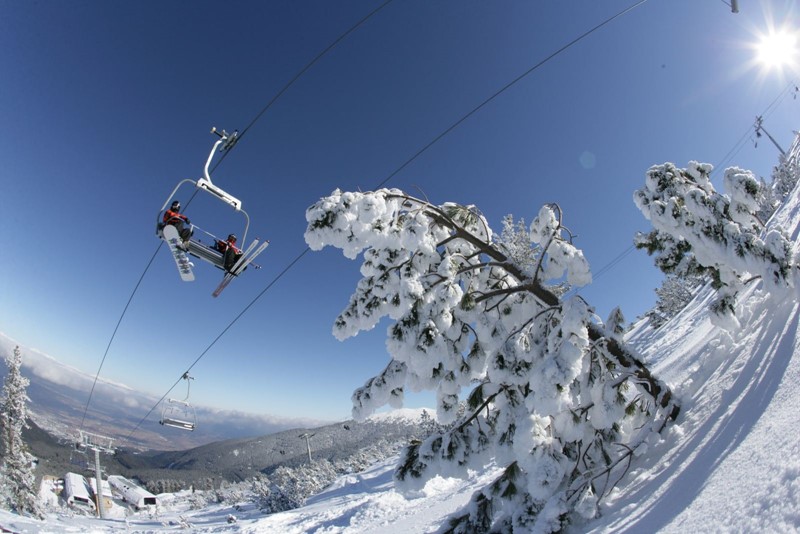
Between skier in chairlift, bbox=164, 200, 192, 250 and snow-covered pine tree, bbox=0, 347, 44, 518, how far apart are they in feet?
131

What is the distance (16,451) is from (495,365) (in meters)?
51.5

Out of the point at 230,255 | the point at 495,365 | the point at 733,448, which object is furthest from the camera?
the point at 230,255

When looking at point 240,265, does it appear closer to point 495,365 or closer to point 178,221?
point 178,221

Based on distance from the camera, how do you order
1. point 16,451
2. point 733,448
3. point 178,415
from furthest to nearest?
point 16,451 < point 178,415 < point 733,448

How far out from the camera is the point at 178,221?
32.8 ft

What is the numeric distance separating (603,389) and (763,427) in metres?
1.66

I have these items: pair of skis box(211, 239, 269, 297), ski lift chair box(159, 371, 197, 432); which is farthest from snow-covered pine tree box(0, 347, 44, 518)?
pair of skis box(211, 239, 269, 297)

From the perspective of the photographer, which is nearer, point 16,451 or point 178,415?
point 178,415

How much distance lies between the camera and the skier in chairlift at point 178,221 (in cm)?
986

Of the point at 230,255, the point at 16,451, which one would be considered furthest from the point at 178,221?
the point at 16,451

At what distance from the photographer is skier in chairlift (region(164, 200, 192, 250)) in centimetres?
986

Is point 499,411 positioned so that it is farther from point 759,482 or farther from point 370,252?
point 370,252

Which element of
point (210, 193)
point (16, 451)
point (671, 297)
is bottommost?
point (671, 297)

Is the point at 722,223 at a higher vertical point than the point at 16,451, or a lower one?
lower
